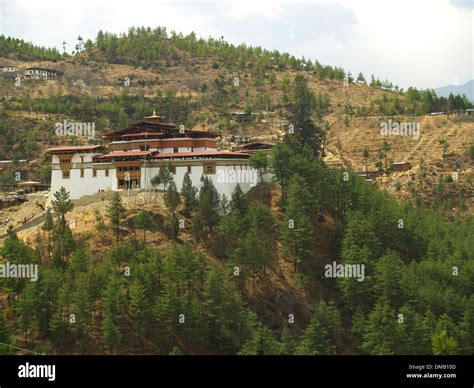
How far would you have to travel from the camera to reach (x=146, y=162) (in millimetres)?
63375

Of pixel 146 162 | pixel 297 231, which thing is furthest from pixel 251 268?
pixel 146 162

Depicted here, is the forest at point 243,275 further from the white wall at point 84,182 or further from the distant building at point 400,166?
the distant building at point 400,166

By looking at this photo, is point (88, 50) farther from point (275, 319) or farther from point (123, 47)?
point (275, 319)

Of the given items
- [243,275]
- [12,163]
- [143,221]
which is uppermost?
[12,163]

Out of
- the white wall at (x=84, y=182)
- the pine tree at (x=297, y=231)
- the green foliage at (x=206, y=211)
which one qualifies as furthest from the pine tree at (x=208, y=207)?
the white wall at (x=84, y=182)

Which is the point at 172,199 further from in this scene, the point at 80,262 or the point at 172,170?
the point at 80,262

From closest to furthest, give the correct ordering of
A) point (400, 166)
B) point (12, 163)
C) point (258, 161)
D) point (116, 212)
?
point (116, 212), point (258, 161), point (12, 163), point (400, 166)

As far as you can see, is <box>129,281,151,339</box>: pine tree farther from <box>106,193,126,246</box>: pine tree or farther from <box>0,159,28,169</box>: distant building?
<box>0,159,28,169</box>: distant building

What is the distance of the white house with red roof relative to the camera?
61.9 metres

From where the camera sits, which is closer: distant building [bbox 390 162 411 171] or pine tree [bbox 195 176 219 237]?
pine tree [bbox 195 176 219 237]

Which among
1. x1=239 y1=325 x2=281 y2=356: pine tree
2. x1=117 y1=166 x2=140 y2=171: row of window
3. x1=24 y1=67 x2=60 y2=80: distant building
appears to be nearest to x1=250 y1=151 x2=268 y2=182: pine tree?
x1=117 y1=166 x2=140 y2=171: row of window

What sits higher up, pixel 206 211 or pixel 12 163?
pixel 12 163

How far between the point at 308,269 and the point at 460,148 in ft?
180

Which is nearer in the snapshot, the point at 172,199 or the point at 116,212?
the point at 116,212
